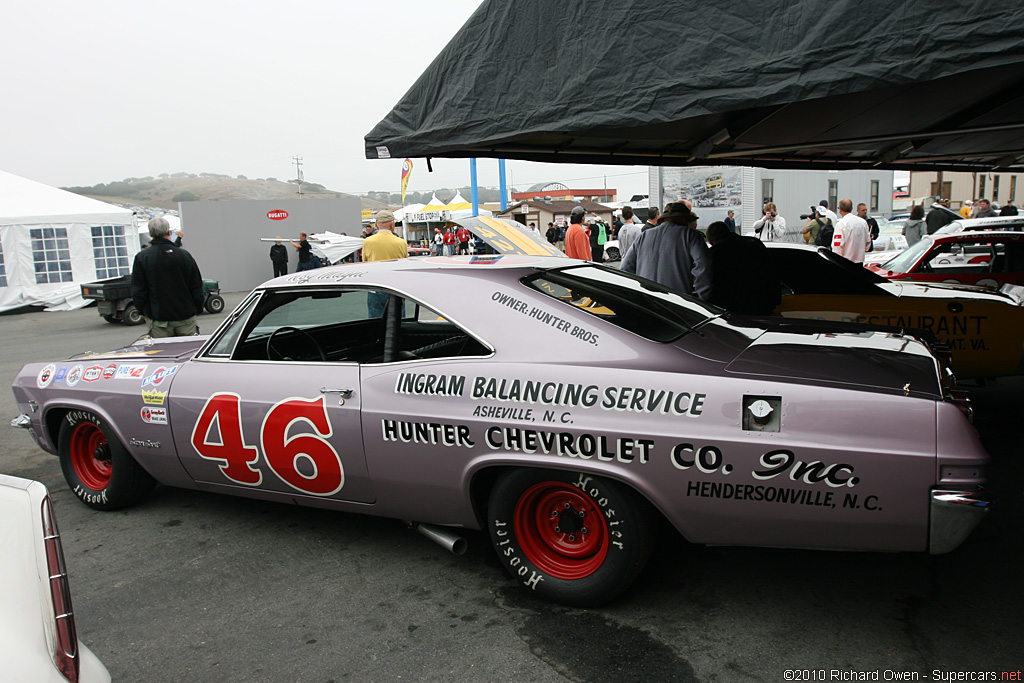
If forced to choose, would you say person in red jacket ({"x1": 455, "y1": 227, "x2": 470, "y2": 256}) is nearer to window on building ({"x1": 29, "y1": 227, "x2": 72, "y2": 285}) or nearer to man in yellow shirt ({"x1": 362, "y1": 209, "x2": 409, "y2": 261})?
window on building ({"x1": 29, "y1": 227, "x2": 72, "y2": 285})

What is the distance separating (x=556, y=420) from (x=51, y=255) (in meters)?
20.0

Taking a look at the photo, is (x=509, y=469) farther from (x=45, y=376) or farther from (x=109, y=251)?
(x=109, y=251)

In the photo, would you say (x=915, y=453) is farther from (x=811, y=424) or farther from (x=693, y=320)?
(x=693, y=320)

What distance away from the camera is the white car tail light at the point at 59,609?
156cm

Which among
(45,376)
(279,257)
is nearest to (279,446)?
(45,376)

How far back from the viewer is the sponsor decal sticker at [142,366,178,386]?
3767mm

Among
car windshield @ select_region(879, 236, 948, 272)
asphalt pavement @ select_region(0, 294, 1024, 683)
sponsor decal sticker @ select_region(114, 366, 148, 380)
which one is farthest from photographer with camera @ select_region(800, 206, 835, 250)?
sponsor decal sticker @ select_region(114, 366, 148, 380)

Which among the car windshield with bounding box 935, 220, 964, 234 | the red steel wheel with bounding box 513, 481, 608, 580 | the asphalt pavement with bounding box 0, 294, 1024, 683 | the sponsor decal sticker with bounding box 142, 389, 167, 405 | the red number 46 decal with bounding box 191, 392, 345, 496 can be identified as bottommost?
the asphalt pavement with bounding box 0, 294, 1024, 683

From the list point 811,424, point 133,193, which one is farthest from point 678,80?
point 133,193

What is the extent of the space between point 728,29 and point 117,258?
2008cm

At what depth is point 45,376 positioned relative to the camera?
4160 mm

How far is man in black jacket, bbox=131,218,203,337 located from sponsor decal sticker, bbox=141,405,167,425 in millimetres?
3001

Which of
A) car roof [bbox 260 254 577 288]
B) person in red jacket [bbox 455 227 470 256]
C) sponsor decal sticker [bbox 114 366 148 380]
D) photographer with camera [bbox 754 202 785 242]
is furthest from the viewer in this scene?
person in red jacket [bbox 455 227 470 256]

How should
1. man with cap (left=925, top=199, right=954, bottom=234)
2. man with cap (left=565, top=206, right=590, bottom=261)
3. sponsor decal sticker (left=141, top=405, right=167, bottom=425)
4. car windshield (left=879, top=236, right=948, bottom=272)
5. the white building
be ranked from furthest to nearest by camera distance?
the white building, man with cap (left=925, top=199, right=954, bottom=234), man with cap (left=565, top=206, right=590, bottom=261), car windshield (left=879, top=236, right=948, bottom=272), sponsor decal sticker (left=141, top=405, right=167, bottom=425)
